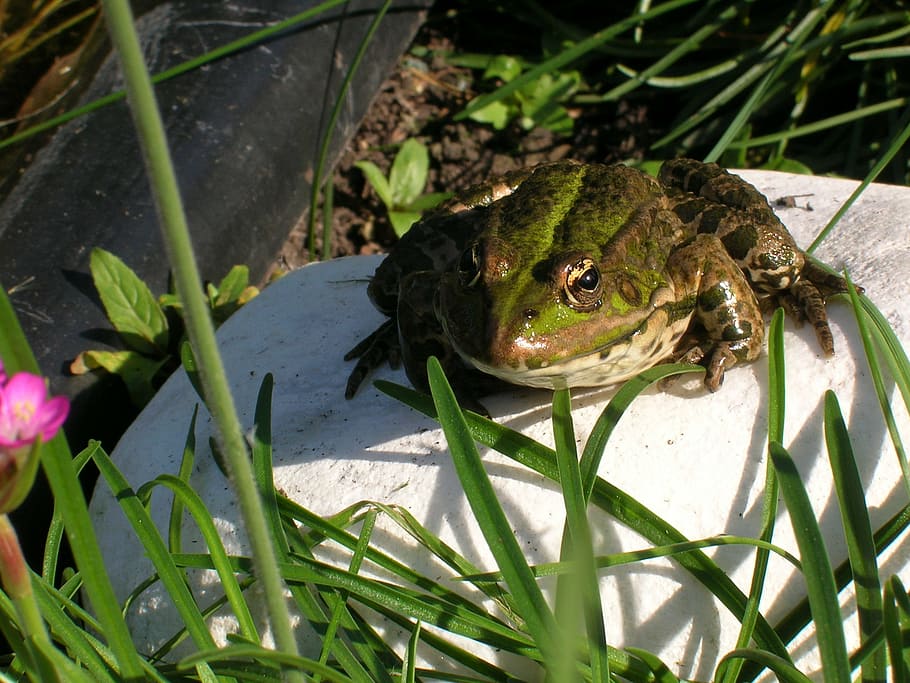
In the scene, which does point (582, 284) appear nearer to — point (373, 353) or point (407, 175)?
point (373, 353)

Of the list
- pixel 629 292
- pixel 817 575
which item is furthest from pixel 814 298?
pixel 817 575

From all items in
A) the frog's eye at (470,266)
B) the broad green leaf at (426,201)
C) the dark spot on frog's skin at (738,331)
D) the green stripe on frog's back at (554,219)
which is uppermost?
the green stripe on frog's back at (554,219)

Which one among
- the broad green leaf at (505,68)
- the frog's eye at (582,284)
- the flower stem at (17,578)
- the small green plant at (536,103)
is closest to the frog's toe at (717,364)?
the frog's eye at (582,284)

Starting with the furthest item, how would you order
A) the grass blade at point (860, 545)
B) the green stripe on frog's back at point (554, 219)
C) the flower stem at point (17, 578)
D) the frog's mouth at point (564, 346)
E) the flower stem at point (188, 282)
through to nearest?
the green stripe on frog's back at point (554, 219) → the frog's mouth at point (564, 346) → the grass blade at point (860, 545) → the flower stem at point (17, 578) → the flower stem at point (188, 282)

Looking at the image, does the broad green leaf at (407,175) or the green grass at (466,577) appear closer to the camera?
the green grass at (466,577)

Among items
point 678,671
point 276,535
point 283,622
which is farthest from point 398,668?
point 283,622

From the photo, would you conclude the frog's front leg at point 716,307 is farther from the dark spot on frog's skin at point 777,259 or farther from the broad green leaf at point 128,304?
the broad green leaf at point 128,304
